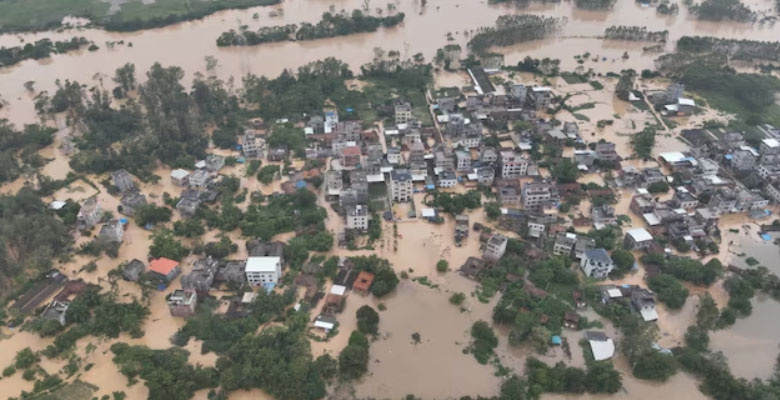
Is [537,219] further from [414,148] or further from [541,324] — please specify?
[414,148]

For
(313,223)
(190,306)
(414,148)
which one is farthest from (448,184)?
(190,306)

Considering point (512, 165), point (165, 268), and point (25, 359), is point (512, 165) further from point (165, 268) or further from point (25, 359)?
point (25, 359)

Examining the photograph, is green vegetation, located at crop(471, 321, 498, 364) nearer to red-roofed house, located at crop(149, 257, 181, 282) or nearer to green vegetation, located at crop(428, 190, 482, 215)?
green vegetation, located at crop(428, 190, 482, 215)

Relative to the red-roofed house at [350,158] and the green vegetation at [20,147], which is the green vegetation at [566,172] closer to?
the red-roofed house at [350,158]

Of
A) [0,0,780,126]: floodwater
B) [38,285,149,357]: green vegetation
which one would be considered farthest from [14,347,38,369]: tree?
[0,0,780,126]: floodwater

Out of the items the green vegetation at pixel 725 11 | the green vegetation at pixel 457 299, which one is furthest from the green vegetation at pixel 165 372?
the green vegetation at pixel 725 11
